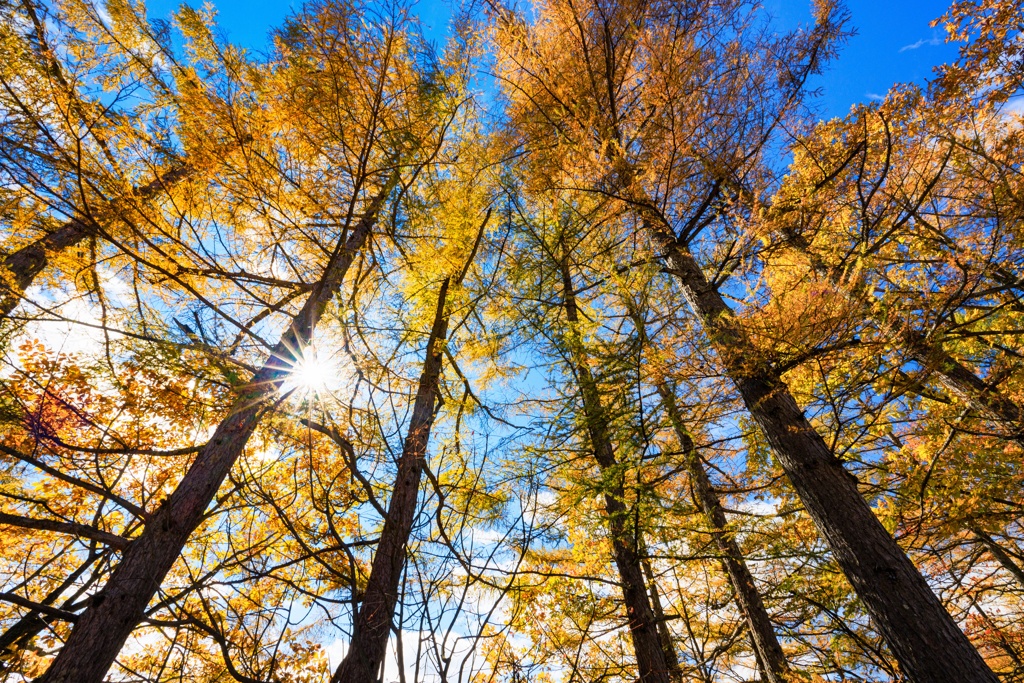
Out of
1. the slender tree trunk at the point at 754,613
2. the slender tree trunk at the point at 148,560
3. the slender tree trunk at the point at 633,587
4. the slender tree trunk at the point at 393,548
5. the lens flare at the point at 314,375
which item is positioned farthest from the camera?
the slender tree trunk at the point at 754,613

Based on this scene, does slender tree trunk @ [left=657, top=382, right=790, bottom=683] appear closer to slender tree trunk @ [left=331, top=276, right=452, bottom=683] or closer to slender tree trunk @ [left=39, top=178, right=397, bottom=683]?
slender tree trunk @ [left=331, top=276, right=452, bottom=683]

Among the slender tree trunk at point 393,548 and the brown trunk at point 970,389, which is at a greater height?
the brown trunk at point 970,389

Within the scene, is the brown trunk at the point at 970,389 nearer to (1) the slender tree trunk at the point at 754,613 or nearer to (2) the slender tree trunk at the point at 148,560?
(1) the slender tree trunk at the point at 754,613

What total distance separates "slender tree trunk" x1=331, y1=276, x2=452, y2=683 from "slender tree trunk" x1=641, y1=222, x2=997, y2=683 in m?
2.43

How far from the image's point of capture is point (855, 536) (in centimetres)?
293

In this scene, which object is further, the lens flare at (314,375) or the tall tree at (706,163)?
the tall tree at (706,163)

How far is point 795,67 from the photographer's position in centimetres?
380

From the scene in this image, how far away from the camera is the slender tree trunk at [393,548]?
1.18 meters

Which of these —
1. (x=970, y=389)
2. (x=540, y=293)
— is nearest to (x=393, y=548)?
(x=540, y=293)

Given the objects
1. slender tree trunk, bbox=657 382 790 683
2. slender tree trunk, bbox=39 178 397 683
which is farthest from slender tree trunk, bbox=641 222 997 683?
slender tree trunk, bbox=39 178 397 683

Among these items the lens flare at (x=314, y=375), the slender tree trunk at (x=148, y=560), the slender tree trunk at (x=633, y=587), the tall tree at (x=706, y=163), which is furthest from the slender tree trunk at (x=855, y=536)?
the slender tree trunk at (x=148, y=560)

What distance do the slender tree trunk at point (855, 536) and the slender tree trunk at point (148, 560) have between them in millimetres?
3194

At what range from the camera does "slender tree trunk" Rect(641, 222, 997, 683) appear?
2514 millimetres

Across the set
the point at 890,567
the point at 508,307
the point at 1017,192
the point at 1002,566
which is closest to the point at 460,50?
the point at 508,307
